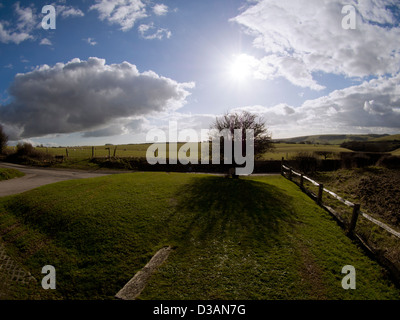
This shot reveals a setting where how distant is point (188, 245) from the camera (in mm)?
8695

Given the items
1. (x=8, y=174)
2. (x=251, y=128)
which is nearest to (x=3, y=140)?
(x=8, y=174)

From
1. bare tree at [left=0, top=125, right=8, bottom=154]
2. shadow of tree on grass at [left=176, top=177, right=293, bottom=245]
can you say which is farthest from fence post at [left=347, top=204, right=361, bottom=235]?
bare tree at [left=0, top=125, right=8, bottom=154]

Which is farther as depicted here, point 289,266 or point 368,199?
point 368,199

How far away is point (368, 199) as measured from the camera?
1653 cm

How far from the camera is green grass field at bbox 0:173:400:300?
651cm

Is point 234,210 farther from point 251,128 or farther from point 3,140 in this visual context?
point 3,140

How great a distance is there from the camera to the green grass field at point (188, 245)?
6.51 metres

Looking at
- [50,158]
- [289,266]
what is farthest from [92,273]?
[50,158]

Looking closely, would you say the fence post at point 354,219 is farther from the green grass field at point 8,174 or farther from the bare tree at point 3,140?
the bare tree at point 3,140

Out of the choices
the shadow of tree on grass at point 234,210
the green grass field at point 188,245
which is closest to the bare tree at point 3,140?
the green grass field at point 188,245

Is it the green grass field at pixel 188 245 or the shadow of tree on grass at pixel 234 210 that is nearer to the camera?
the green grass field at pixel 188 245

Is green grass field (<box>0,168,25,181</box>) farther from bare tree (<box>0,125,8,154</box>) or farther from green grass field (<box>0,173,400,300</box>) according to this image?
bare tree (<box>0,125,8,154</box>)
